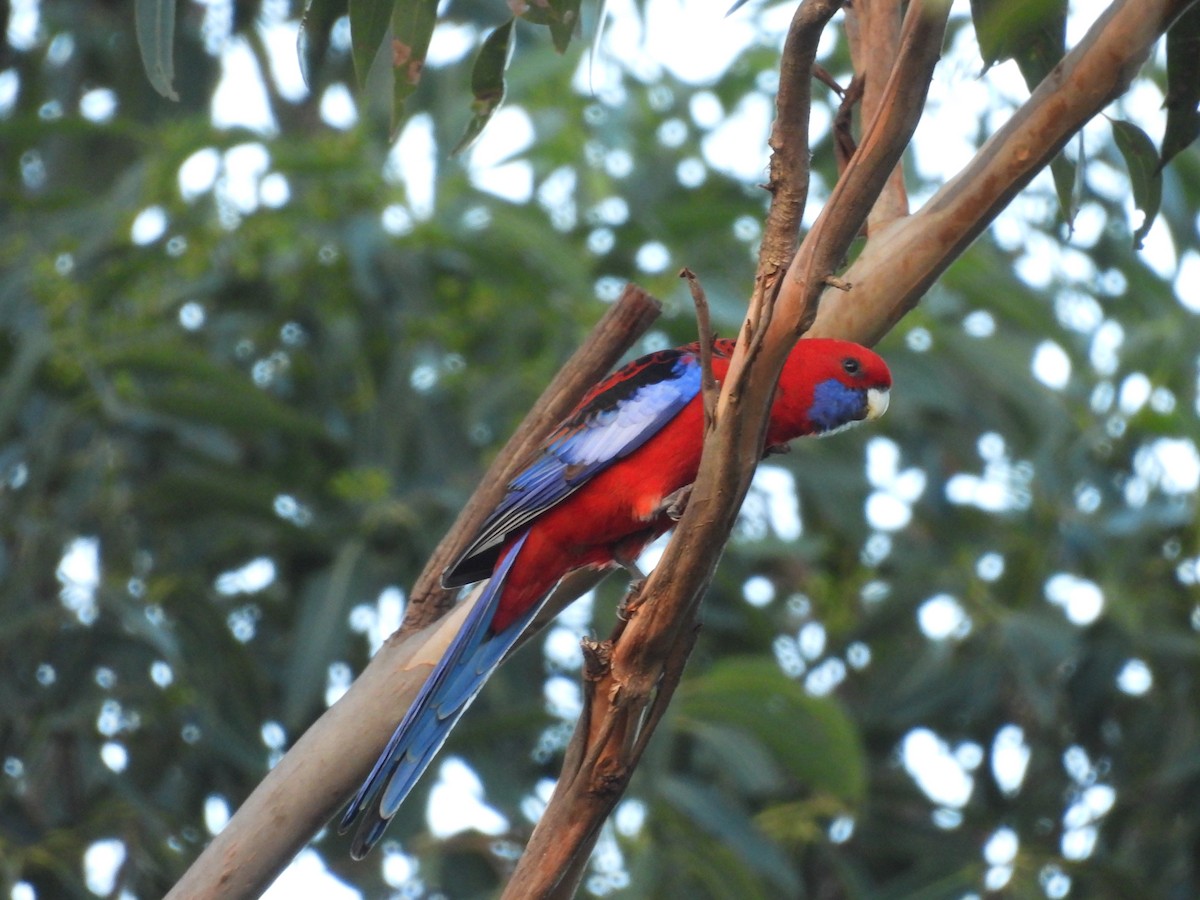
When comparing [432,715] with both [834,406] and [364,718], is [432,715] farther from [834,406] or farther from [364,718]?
[834,406]

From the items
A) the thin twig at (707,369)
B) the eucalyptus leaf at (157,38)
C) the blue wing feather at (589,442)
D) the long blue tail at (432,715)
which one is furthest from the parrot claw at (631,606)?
the eucalyptus leaf at (157,38)

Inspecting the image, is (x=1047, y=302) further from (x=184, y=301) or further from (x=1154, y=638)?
(x=184, y=301)

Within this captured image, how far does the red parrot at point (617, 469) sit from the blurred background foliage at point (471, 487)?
2.76 ft

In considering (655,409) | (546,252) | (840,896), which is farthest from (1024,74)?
(840,896)

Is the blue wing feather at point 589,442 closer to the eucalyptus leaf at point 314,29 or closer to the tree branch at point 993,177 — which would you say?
the tree branch at point 993,177

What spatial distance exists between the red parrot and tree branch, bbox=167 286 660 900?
0.05 meters

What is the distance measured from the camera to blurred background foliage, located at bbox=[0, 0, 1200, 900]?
3.81m

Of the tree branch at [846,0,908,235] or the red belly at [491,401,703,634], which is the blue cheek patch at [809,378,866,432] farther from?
the tree branch at [846,0,908,235]

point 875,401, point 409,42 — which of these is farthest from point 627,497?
point 409,42

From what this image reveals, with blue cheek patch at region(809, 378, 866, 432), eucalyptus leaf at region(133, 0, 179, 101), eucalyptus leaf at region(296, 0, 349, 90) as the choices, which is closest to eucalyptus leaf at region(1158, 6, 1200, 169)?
blue cheek patch at region(809, 378, 866, 432)

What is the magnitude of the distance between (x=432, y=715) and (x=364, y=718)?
0.38 ft

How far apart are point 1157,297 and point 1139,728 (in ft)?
4.46

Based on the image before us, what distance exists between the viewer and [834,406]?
306cm

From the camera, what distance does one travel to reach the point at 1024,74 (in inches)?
95.9
